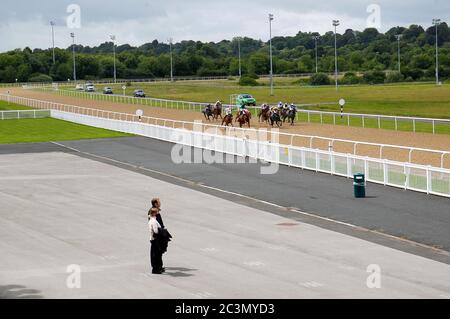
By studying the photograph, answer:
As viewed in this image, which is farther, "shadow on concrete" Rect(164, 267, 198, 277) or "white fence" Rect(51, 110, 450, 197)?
"white fence" Rect(51, 110, 450, 197)

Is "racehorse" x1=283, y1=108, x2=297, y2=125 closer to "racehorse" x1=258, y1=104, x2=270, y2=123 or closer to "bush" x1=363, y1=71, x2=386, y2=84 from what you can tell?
"racehorse" x1=258, y1=104, x2=270, y2=123

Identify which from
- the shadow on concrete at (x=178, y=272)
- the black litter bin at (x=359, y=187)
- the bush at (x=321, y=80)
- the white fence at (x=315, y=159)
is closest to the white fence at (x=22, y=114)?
the white fence at (x=315, y=159)

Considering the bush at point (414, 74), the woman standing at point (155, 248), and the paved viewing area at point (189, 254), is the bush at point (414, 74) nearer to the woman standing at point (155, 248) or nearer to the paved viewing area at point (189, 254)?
the paved viewing area at point (189, 254)

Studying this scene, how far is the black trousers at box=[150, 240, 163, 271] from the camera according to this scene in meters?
18.6

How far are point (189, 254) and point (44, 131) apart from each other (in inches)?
1753

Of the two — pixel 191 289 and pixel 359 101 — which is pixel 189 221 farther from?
pixel 359 101

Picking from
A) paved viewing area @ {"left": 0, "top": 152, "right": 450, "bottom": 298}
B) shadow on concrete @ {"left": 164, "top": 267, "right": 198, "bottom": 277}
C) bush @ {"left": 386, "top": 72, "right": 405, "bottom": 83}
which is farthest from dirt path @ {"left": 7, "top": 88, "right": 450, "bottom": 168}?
bush @ {"left": 386, "top": 72, "right": 405, "bottom": 83}

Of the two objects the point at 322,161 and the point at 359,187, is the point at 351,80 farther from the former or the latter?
the point at 359,187

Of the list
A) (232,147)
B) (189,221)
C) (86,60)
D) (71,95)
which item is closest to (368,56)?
(86,60)

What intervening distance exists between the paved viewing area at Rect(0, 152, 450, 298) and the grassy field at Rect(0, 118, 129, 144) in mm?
26199

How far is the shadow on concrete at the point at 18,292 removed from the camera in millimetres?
16938

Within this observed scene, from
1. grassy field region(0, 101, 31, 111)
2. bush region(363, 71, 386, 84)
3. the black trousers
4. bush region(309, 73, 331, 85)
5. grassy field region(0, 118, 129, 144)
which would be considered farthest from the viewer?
bush region(363, 71, 386, 84)

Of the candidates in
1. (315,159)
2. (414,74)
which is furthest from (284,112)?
(414,74)

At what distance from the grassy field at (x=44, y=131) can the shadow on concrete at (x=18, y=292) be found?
1561 inches
